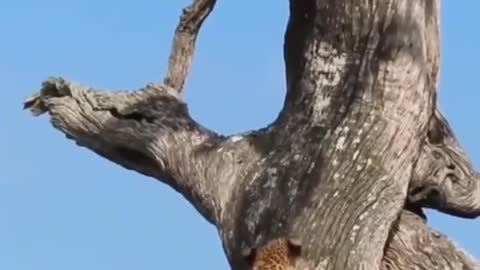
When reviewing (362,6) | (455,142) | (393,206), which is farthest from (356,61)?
(455,142)

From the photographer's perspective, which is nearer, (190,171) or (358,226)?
(358,226)

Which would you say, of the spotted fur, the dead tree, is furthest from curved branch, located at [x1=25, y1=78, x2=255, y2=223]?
the spotted fur

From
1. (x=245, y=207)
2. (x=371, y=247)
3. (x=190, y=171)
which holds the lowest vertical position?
(x=371, y=247)

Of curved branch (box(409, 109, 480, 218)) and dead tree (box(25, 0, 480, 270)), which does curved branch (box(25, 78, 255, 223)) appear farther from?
curved branch (box(409, 109, 480, 218))

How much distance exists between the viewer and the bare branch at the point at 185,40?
438 centimetres

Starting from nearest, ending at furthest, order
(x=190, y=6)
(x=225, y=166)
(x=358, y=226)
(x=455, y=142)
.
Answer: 1. (x=358, y=226)
2. (x=225, y=166)
3. (x=455, y=142)
4. (x=190, y=6)

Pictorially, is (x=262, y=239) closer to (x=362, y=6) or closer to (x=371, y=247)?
(x=371, y=247)

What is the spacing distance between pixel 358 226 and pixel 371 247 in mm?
60

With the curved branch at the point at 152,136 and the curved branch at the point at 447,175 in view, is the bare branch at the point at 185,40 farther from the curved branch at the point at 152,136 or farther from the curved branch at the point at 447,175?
the curved branch at the point at 447,175

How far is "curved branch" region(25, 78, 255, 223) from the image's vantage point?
3832 mm

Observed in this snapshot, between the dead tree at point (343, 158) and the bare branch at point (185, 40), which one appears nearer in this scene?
the dead tree at point (343, 158)

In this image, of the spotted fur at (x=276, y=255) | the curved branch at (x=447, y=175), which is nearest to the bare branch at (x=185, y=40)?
the curved branch at (x=447, y=175)

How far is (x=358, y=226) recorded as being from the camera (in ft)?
11.1

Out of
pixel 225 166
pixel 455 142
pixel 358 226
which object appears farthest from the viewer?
pixel 455 142
